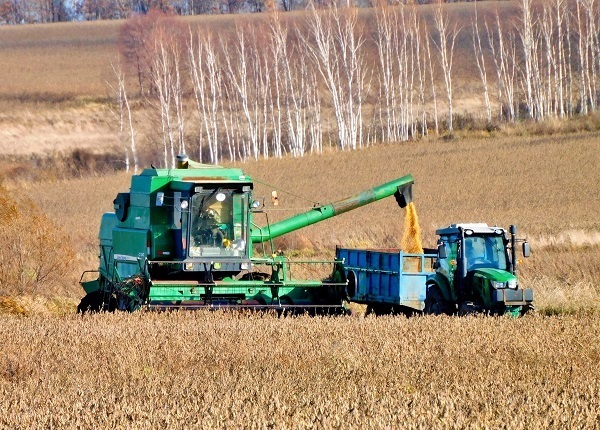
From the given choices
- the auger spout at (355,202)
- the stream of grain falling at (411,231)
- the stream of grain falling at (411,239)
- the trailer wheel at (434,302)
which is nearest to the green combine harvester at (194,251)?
the stream of grain falling at (411,239)

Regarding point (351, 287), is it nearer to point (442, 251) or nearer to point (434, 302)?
point (434, 302)

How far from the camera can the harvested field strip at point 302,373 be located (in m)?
6.55

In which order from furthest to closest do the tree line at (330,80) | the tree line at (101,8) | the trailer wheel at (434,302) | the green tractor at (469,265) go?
the tree line at (101,8)
the tree line at (330,80)
the trailer wheel at (434,302)
the green tractor at (469,265)

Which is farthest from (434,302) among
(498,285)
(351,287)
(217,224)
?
(217,224)

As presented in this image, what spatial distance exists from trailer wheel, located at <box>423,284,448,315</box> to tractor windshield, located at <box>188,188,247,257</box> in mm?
3028

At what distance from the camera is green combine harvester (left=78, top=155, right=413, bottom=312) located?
1639 centimetres

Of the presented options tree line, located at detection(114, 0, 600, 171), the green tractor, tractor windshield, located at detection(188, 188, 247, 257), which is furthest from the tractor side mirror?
tree line, located at detection(114, 0, 600, 171)

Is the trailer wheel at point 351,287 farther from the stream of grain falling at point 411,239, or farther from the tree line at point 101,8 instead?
the tree line at point 101,8

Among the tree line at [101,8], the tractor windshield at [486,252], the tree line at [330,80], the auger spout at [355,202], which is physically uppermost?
the tree line at [101,8]

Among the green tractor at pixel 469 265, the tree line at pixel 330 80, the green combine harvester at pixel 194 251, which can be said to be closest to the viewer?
the green tractor at pixel 469 265

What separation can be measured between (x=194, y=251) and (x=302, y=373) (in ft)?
26.4

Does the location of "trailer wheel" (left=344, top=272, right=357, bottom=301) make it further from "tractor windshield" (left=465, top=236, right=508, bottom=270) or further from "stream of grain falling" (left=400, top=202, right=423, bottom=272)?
"tractor windshield" (left=465, top=236, right=508, bottom=270)

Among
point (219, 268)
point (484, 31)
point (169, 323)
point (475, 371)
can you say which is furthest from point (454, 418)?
point (484, 31)

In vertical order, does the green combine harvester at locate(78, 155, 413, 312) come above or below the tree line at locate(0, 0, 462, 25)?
below
